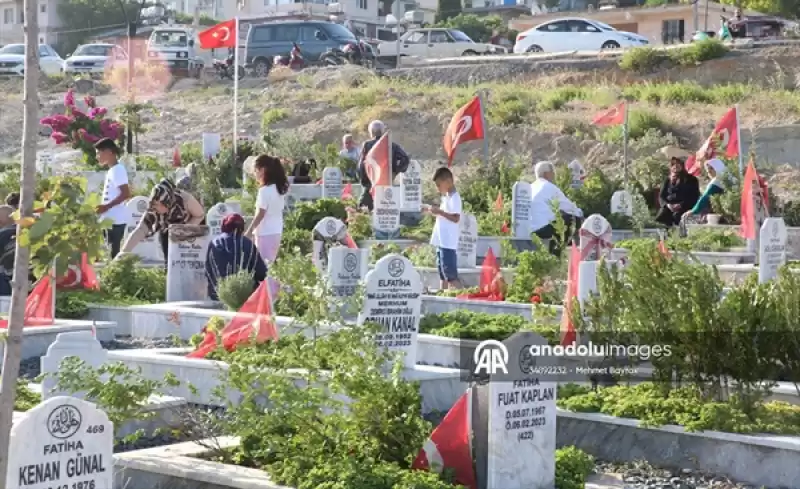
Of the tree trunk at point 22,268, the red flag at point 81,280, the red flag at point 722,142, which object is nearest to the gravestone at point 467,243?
the red flag at point 81,280

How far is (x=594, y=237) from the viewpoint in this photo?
15.8 metres

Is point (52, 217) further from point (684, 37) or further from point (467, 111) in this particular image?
point (684, 37)

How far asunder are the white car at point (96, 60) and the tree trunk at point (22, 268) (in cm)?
4592

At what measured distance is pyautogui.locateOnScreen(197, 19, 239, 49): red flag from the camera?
86.9 ft

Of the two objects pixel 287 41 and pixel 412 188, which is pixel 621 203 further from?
pixel 287 41

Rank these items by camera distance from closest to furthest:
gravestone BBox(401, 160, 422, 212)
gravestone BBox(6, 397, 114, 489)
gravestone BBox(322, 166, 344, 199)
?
gravestone BBox(6, 397, 114, 489) → gravestone BBox(401, 160, 422, 212) → gravestone BBox(322, 166, 344, 199)

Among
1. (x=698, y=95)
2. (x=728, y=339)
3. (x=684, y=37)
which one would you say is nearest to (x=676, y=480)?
(x=728, y=339)

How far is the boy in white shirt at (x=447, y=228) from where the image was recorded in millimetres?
15914

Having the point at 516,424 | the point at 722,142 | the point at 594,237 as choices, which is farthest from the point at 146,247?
the point at 516,424

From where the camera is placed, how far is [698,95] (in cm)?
3759

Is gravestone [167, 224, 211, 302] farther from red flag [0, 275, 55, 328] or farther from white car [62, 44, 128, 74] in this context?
white car [62, 44, 128, 74]

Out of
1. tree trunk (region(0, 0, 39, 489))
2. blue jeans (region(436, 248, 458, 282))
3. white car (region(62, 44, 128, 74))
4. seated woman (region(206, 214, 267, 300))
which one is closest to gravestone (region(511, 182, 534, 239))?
blue jeans (region(436, 248, 458, 282))

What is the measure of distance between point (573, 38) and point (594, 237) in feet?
115

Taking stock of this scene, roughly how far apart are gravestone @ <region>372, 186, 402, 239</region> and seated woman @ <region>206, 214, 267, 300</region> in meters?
6.99
